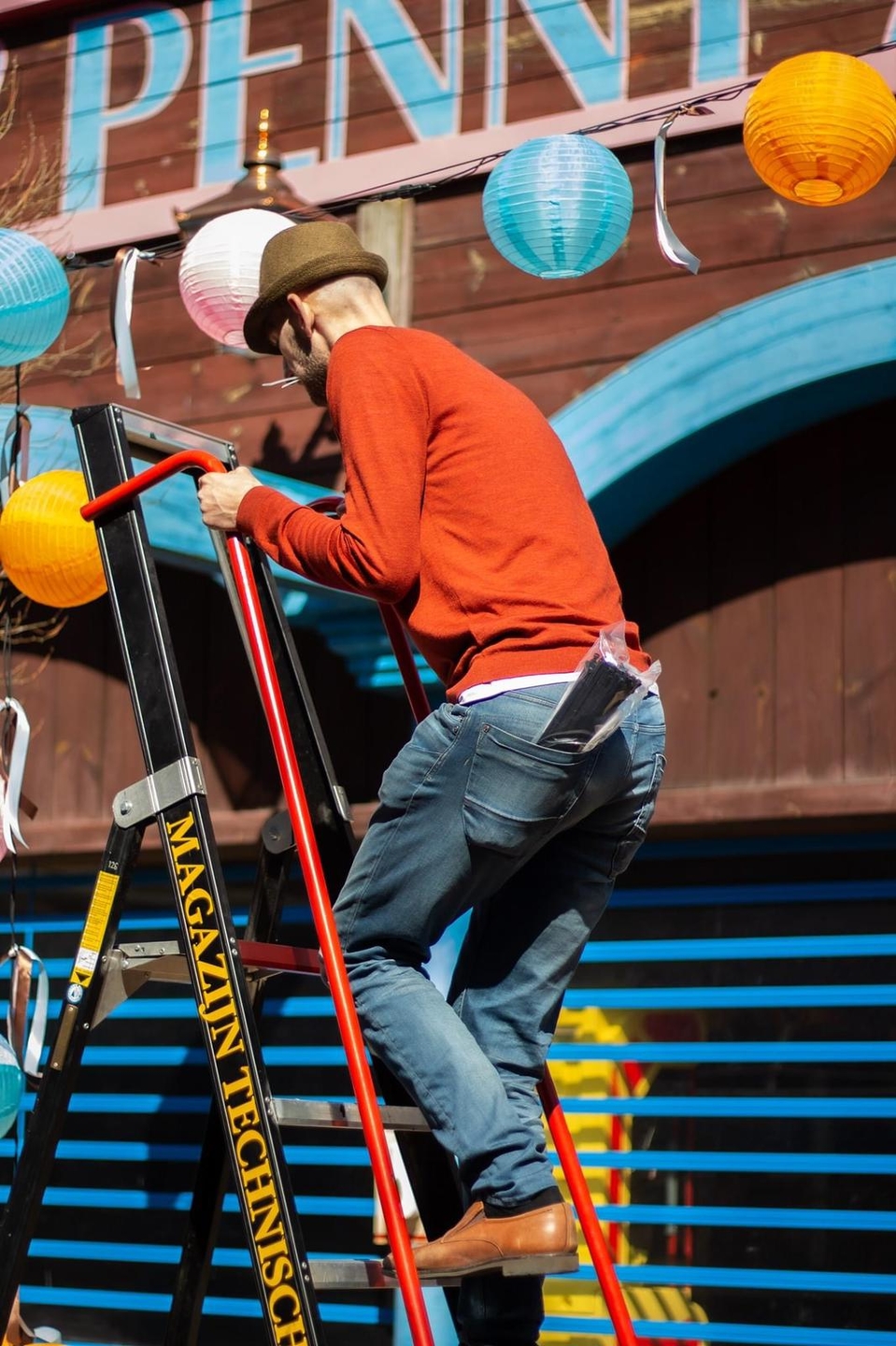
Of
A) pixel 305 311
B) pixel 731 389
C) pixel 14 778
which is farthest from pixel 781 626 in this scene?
pixel 305 311

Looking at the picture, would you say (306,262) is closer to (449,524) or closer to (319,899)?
(449,524)

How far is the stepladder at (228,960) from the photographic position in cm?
296

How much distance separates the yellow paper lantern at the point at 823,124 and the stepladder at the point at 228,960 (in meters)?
1.72

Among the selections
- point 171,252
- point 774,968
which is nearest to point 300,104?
point 171,252

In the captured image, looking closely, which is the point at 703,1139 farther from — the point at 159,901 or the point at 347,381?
the point at 347,381

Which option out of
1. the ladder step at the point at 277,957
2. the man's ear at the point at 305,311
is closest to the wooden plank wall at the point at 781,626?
the ladder step at the point at 277,957

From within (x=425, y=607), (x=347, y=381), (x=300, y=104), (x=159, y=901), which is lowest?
Result: (x=425, y=607)

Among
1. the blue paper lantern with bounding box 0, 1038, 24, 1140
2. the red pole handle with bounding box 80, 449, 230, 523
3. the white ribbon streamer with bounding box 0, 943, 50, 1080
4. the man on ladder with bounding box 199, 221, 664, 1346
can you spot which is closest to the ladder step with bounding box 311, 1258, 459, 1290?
the man on ladder with bounding box 199, 221, 664, 1346

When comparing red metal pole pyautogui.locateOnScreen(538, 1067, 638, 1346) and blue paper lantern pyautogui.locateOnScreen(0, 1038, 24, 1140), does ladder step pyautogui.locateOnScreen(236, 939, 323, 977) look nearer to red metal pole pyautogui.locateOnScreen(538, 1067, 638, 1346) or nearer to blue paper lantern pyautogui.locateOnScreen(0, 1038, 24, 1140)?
red metal pole pyautogui.locateOnScreen(538, 1067, 638, 1346)

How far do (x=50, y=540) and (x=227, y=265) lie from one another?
39.5 inches

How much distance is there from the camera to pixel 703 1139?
564 cm

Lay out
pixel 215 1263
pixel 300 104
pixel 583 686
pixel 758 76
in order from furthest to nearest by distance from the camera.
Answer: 1. pixel 300 104
2. pixel 215 1263
3. pixel 758 76
4. pixel 583 686

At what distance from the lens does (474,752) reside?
2.97m

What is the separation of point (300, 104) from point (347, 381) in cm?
415
